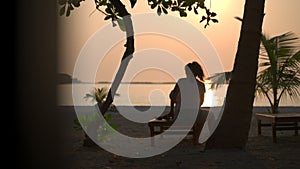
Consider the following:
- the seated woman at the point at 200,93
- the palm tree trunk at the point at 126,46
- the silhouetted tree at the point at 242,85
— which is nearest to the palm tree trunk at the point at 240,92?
the silhouetted tree at the point at 242,85

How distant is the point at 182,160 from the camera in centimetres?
714

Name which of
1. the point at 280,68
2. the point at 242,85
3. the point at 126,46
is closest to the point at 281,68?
the point at 280,68

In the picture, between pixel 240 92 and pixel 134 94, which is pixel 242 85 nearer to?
pixel 240 92

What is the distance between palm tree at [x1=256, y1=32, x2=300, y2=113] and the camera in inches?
511

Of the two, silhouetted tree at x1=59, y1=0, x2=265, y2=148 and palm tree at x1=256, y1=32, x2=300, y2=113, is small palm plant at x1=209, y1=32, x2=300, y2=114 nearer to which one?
palm tree at x1=256, y1=32, x2=300, y2=113

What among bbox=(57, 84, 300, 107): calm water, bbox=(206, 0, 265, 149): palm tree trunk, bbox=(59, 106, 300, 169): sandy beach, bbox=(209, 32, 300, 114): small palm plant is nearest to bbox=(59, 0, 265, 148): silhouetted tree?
bbox=(206, 0, 265, 149): palm tree trunk

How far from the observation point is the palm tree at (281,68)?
1297 cm

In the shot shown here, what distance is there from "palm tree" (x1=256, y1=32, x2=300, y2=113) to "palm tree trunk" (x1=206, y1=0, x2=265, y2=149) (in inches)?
195

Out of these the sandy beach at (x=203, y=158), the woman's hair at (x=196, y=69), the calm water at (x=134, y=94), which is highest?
the woman's hair at (x=196, y=69)

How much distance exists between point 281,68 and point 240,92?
5280 millimetres

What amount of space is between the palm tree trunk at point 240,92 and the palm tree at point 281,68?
16.3 feet

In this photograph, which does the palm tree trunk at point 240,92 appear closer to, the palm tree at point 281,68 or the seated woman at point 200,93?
the seated woman at point 200,93

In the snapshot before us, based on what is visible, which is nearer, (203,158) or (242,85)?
(203,158)

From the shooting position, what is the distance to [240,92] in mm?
8273
